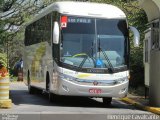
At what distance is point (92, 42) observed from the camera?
59.4 feet

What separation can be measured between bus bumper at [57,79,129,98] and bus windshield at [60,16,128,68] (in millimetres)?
719

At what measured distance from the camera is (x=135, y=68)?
2983cm

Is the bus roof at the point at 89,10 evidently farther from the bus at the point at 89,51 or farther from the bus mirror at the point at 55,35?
the bus mirror at the point at 55,35

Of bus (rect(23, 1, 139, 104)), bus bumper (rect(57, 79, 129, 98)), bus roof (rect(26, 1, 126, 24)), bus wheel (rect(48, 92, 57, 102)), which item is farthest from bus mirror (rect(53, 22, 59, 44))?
bus wheel (rect(48, 92, 57, 102))

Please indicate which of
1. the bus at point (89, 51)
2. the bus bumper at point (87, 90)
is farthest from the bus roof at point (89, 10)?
the bus bumper at point (87, 90)

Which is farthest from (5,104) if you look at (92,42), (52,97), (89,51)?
(92,42)

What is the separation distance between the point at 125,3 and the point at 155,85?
57.0ft

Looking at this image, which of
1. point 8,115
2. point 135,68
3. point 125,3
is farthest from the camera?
point 125,3

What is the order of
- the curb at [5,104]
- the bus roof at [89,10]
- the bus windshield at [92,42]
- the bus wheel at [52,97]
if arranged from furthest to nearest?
the bus wheel at [52,97] → the bus roof at [89,10] → the bus windshield at [92,42] → the curb at [5,104]

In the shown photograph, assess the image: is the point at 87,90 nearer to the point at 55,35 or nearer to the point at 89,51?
the point at 89,51

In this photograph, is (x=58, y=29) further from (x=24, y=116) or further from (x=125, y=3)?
(x=125, y=3)

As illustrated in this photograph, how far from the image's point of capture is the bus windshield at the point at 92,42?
1789 centimetres

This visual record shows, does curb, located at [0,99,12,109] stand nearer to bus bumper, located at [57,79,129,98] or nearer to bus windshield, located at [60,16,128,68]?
bus bumper, located at [57,79,129,98]

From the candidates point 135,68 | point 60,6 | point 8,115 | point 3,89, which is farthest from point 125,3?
point 8,115
